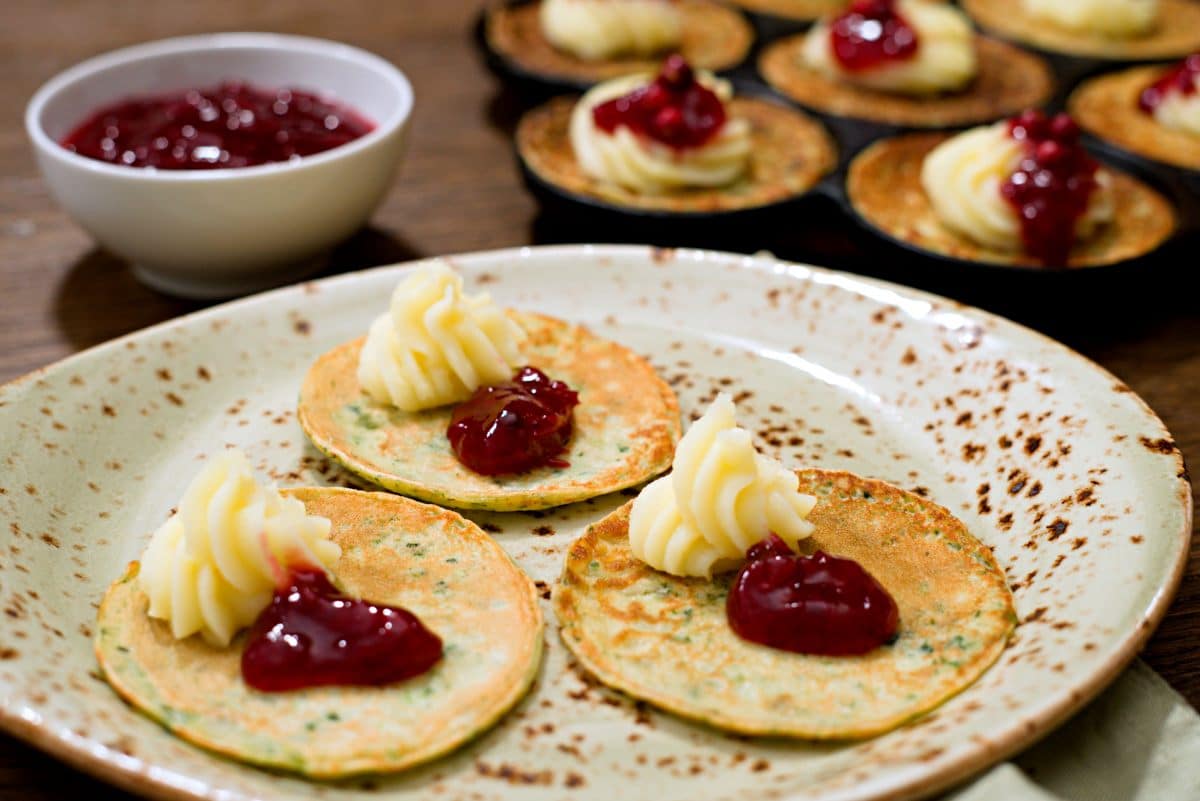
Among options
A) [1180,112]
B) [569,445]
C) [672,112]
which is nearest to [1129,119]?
[1180,112]

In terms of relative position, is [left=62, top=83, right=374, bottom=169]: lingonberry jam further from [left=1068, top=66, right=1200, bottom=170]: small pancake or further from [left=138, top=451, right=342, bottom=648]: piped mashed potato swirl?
[left=1068, top=66, right=1200, bottom=170]: small pancake

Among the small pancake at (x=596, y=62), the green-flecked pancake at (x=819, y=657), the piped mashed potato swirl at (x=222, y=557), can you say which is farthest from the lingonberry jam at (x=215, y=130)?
the green-flecked pancake at (x=819, y=657)

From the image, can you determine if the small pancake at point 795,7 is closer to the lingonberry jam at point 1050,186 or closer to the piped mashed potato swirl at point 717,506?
the lingonberry jam at point 1050,186

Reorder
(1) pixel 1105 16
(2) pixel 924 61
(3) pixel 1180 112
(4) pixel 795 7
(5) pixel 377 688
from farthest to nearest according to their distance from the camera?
(4) pixel 795 7
(1) pixel 1105 16
(2) pixel 924 61
(3) pixel 1180 112
(5) pixel 377 688

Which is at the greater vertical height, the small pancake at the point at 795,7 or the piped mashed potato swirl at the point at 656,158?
the piped mashed potato swirl at the point at 656,158

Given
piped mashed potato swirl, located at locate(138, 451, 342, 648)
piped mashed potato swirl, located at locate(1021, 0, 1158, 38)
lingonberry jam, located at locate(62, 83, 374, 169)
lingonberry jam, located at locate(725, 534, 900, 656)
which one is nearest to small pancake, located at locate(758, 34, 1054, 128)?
piped mashed potato swirl, located at locate(1021, 0, 1158, 38)

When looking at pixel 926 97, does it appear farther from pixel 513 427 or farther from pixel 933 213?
pixel 513 427
